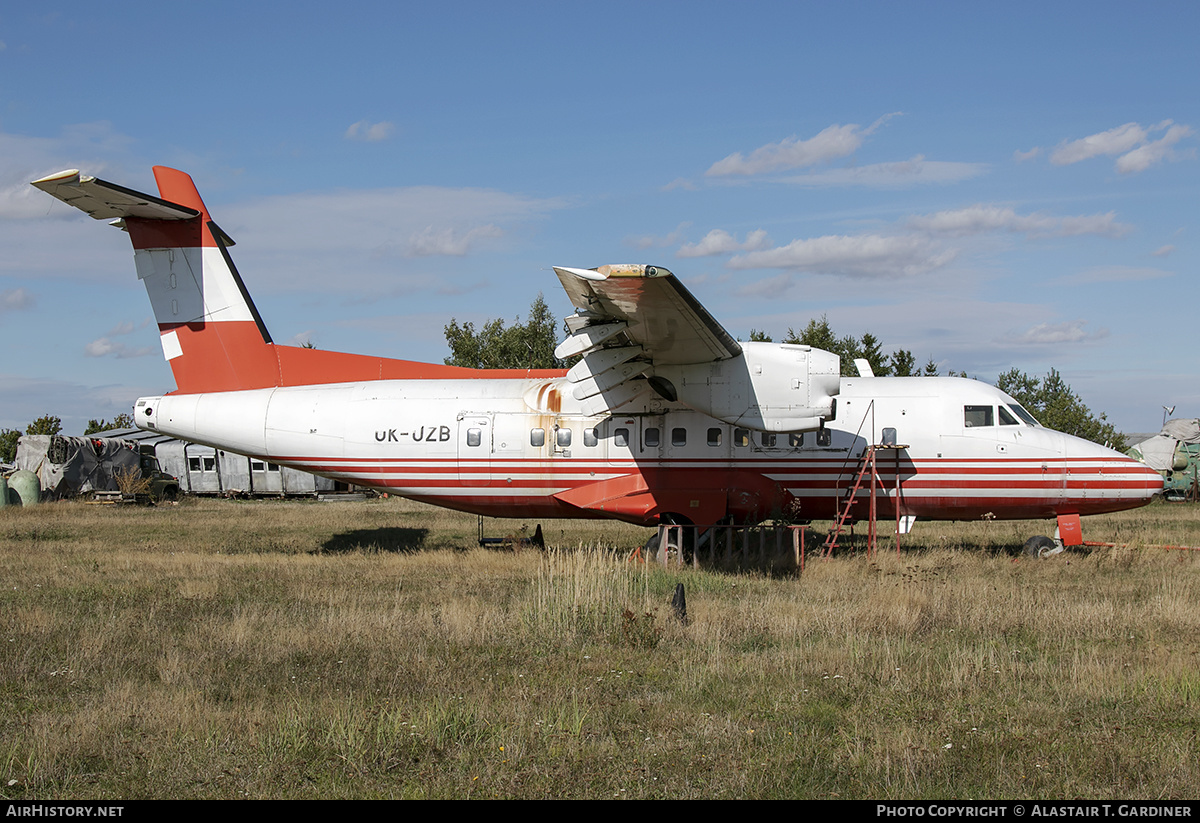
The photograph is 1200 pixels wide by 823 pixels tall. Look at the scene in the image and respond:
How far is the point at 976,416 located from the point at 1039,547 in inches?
106

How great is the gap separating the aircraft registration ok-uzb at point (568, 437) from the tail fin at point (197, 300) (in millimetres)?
25

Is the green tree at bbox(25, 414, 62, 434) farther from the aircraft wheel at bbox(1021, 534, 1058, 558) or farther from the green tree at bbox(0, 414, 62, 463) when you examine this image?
the aircraft wheel at bbox(1021, 534, 1058, 558)

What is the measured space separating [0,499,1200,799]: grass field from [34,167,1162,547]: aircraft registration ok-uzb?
5.01ft

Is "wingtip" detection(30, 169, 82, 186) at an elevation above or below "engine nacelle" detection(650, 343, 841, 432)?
above

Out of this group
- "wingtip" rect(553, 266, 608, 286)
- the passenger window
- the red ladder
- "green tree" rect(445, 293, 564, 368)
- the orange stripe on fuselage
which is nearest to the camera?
"wingtip" rect(553, 266, 608, 286)

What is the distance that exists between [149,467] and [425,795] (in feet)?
110

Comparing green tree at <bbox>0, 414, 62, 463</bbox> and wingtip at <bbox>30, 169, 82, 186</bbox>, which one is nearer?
wingtip at <bbox>30, 169, 82, 186</bbox>

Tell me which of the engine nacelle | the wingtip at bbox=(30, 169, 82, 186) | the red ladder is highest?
the wingtip at bbox=(30, 169, 82, 186)

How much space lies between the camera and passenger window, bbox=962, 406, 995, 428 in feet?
49.9

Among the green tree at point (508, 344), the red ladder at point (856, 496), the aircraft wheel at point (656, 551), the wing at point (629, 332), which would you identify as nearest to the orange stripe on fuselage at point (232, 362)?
the wing at point (629, 332)

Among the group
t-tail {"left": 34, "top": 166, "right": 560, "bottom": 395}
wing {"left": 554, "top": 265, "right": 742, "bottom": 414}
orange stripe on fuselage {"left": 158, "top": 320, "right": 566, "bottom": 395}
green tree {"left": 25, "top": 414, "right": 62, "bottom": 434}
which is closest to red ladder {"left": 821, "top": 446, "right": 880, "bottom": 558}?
wing {"left": 554, "top": 265, "right": 742, "bottom": 414}

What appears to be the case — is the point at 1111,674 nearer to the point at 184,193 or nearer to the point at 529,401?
the point at 529,401

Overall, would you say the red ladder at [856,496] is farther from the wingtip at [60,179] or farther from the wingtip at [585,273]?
the wingtip at [60,179]

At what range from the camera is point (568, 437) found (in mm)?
15352
